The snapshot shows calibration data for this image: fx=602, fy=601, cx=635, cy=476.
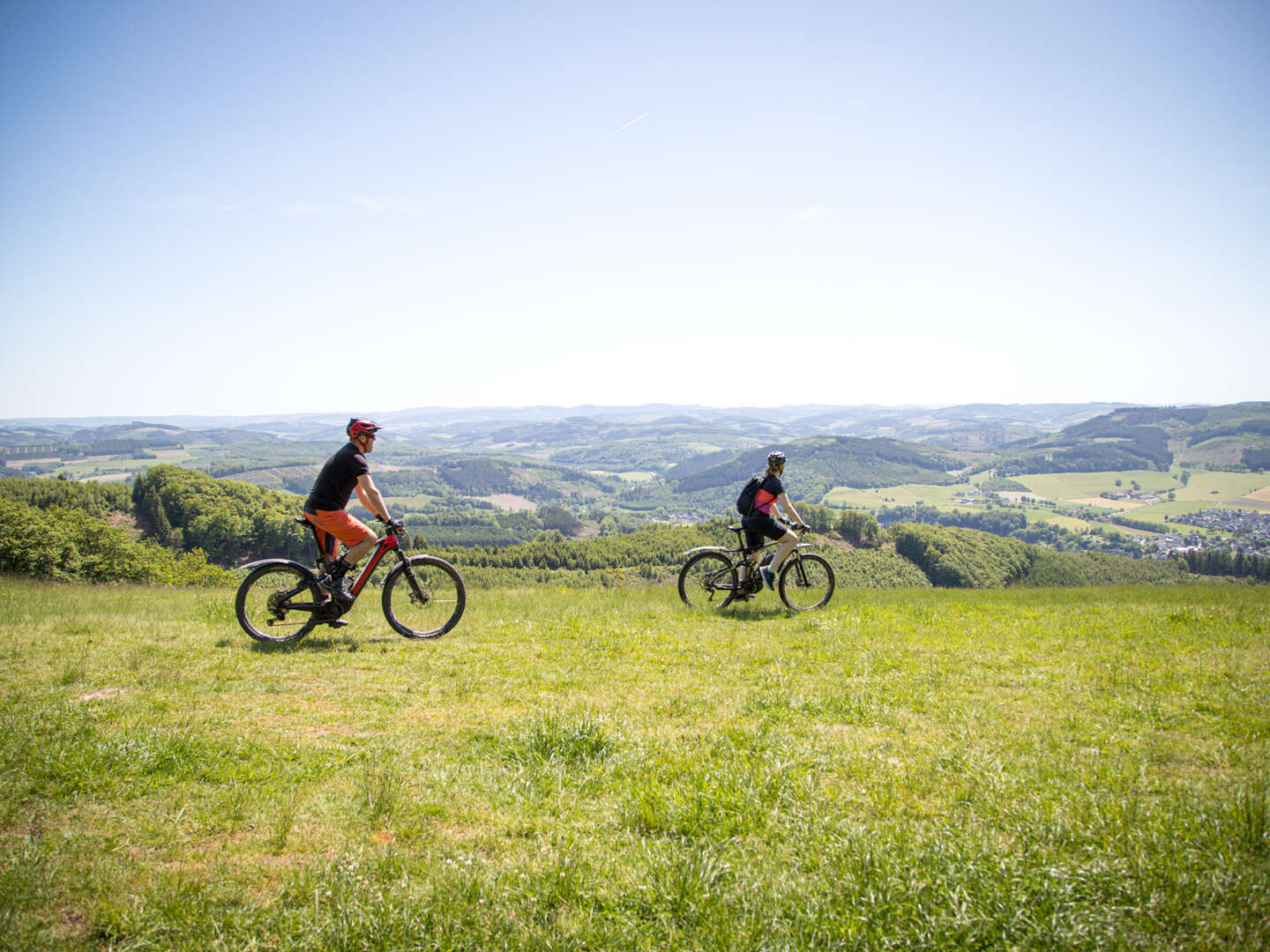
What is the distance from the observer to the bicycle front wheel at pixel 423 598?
31.8 feet

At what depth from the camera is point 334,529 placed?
918 centimetres

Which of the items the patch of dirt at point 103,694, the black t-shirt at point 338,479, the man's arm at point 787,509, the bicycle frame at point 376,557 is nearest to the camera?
the patch of dirt at point 103,694

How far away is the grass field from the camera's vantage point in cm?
309

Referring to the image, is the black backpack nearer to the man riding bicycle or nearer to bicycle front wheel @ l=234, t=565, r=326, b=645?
the man riding bicycle

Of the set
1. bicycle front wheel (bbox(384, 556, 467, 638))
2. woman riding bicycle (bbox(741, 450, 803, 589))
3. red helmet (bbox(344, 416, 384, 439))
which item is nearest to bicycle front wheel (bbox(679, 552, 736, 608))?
woman riding bicycle (bbox(741, 450, 803, 589))

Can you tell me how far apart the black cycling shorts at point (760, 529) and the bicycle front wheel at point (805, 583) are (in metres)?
0.88

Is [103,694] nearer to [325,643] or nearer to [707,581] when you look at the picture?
[325,643]

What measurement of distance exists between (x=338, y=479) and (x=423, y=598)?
2499mm

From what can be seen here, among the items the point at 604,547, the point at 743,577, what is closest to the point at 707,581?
the point at 743,577

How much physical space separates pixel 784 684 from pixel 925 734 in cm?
187

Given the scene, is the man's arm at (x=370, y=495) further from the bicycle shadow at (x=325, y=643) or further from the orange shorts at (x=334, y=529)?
the bicycle shadow at (x=325, y=643)

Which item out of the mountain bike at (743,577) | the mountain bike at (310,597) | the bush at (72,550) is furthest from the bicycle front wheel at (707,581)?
the bush at (72,550)

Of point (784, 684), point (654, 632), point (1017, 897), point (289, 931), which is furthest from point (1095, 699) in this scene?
point (289, 931)

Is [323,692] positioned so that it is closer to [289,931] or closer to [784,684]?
[289,931]
